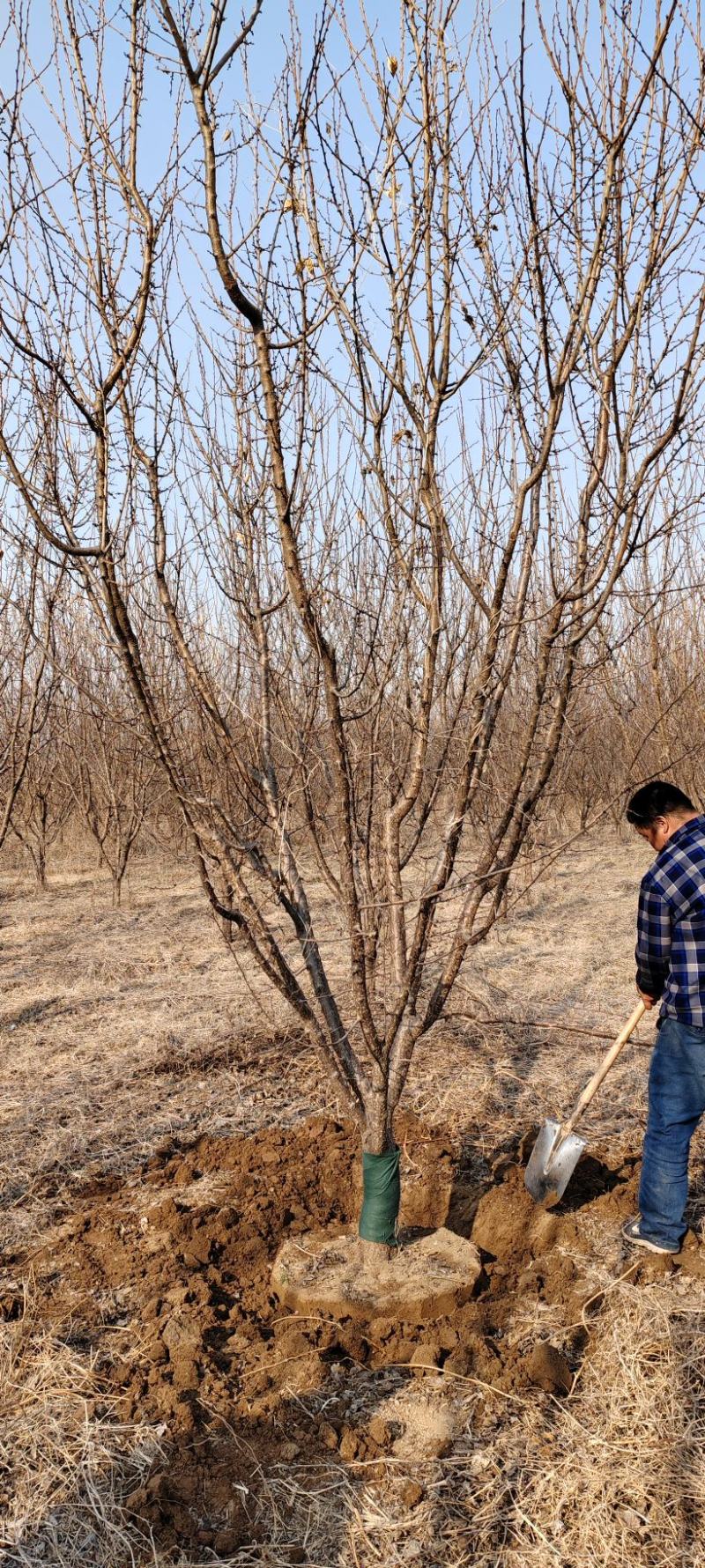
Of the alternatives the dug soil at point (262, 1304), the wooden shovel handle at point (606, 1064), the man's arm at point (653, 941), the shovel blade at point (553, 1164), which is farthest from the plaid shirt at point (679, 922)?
the dug soil at point (262, 1304)

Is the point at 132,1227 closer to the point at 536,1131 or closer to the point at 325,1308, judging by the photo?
the point at 325,1308

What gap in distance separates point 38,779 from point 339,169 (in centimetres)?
810

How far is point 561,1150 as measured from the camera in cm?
305

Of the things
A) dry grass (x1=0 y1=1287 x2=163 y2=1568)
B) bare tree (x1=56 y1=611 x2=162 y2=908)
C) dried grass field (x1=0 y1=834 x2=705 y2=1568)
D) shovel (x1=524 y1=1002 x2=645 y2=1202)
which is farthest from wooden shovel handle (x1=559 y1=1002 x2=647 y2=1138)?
bare tree (x1=56 y1=611 x2=162 y2=908)

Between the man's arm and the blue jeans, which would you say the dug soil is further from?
the man's arm

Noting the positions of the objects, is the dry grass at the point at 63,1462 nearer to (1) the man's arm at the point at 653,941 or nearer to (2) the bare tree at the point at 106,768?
(1) the man's arm at the point at 653,941

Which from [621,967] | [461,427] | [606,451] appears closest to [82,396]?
[606,451]

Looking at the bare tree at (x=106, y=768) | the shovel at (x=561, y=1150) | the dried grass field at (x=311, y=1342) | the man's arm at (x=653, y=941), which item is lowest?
the dried grass field at (x=311, y=1342)

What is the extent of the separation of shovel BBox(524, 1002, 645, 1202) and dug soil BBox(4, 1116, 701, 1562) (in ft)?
0.20

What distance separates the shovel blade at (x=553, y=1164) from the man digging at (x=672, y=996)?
0.21 meters

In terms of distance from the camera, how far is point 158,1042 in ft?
15.9

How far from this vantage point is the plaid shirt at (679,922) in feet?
9.09

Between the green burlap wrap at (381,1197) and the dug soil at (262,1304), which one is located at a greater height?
the green burlap wrap at (381,1197)

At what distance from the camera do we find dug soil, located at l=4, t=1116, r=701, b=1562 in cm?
210
